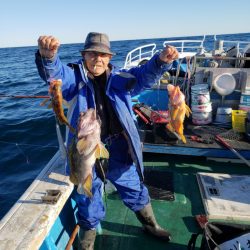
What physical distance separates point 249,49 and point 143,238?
638 centimetres

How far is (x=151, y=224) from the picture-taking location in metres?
3.65

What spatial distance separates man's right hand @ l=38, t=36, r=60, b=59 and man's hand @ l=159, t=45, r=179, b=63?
1034 mm

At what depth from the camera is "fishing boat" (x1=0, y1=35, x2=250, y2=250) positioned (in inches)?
109

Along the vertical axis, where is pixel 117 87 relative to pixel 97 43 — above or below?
below

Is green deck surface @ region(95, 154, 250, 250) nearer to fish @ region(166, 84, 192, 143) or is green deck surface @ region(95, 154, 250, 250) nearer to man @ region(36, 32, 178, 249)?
man @ region(36, 32, 178, 249)

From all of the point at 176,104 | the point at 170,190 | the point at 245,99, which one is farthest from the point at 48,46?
the point at 245,99

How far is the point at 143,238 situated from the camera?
3.73m

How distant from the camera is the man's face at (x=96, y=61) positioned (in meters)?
2.74

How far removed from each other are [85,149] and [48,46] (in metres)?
0.91

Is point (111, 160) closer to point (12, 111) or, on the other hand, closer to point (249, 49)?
point (249, 49)

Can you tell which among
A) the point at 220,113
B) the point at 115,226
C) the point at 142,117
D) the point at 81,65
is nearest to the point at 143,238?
the point at 115,226

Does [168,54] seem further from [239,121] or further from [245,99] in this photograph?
[245,99]

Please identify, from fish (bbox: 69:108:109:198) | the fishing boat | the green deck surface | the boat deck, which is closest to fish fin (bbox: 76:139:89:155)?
fish (bbox: 69:108:109:198)

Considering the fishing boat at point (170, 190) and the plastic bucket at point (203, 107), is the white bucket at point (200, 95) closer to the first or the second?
the plastic bucket at point (203, 107)
